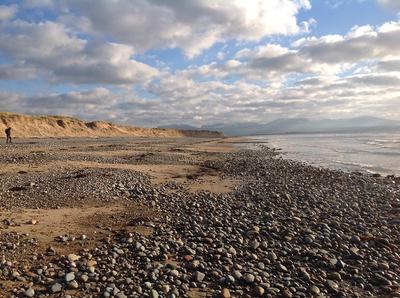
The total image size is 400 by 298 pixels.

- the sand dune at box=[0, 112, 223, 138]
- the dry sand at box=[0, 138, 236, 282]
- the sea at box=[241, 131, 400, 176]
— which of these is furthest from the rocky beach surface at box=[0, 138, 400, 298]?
the sand dune at box=[0, 112, 223, 138]

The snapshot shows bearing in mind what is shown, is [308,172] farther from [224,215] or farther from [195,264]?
[195,264]

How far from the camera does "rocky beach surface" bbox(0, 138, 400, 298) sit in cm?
728

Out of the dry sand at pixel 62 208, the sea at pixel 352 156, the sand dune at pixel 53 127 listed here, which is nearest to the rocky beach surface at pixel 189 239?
the dry sand at pixel 62 208

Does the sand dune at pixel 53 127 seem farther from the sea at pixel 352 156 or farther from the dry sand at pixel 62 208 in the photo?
the dry sand at pixel 62 208

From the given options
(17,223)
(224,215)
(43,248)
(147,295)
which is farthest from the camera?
(224,215)

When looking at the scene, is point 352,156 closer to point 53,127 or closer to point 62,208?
point 62,208

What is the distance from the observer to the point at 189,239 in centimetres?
979

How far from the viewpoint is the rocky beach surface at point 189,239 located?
7.28 m

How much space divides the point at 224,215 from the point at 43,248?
581 centimetres

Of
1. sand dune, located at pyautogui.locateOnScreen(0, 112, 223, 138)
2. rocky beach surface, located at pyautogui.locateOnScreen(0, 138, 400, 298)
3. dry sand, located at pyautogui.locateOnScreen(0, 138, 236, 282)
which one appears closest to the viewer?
rocky beach surface, located at pyautogui.locateOnScreen(0, 138, 400, 298)

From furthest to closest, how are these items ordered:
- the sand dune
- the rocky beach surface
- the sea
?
1. the sand dune
2. the sea
3. the rocky beach surface

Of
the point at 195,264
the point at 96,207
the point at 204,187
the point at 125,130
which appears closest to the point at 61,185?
the point at 96,207

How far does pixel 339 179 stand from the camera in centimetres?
2133

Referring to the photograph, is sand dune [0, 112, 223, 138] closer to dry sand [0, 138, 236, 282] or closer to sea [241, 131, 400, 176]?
sea [241, 131, 400, 176]
